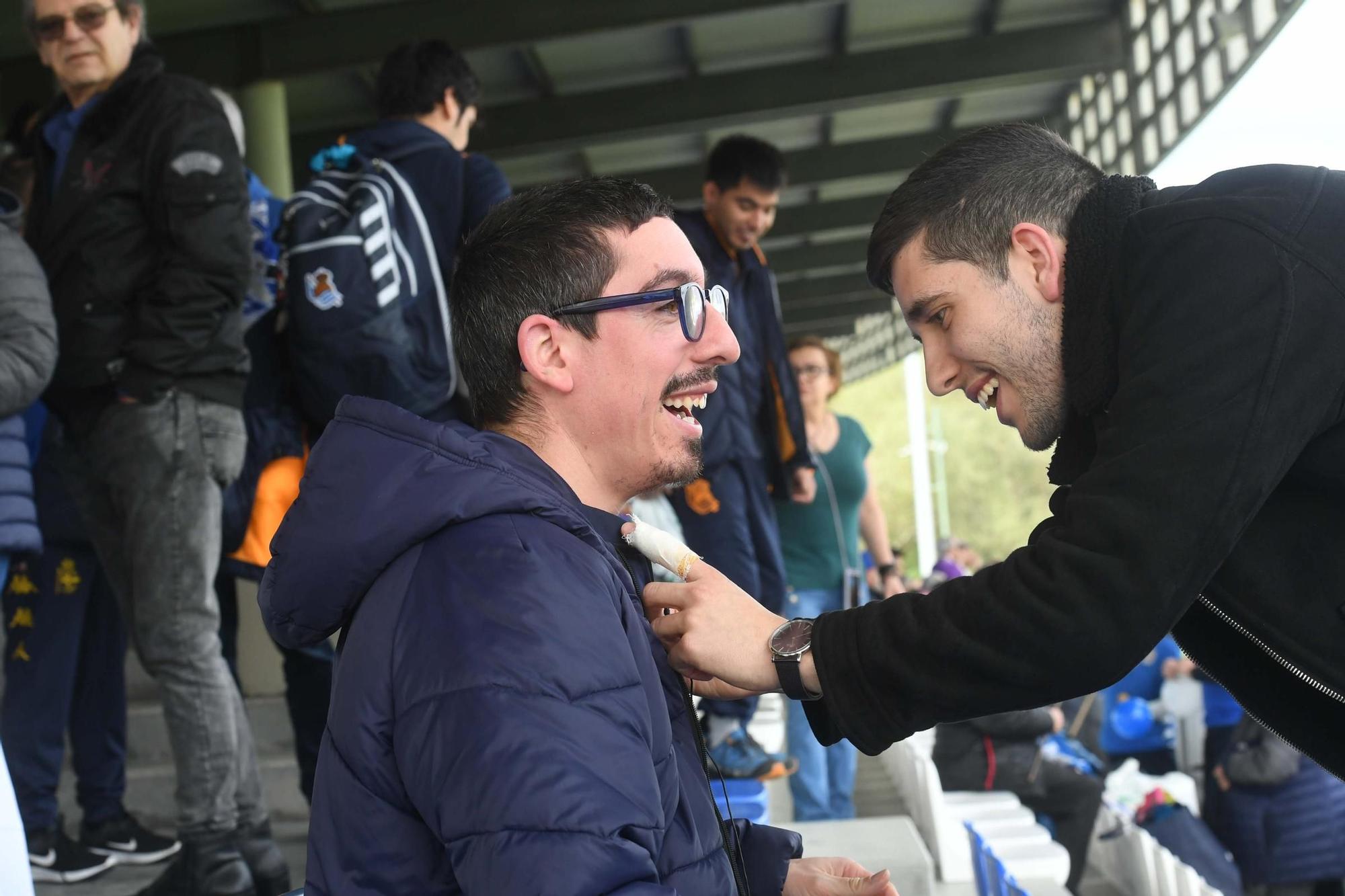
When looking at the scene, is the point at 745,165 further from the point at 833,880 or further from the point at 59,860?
the point at 833,880

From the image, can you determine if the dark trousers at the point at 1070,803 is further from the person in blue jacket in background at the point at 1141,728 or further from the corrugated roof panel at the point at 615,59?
the corrugated roof panel at the point at 615,59

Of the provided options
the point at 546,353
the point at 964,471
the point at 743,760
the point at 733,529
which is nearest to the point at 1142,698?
the point at 743,760

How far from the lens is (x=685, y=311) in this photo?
6.49 feet

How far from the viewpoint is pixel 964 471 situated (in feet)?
187

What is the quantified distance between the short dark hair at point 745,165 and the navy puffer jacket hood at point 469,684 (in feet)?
10.9

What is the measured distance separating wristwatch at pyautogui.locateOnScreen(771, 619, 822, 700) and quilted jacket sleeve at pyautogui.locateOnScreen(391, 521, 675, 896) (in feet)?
1.25

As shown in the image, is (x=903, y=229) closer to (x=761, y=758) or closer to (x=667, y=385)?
(x=667, y=385)

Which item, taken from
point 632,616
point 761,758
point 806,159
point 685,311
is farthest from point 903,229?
point 806,159

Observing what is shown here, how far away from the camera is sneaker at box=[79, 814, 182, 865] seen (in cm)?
369

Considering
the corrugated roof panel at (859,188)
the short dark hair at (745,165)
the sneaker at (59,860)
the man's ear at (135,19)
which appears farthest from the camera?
the corrugated roof panel at (859,188)

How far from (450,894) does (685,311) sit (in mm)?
888

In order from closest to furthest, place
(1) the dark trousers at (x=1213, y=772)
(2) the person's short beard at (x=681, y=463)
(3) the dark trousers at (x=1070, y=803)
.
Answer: (2) the person's short beard at (x=681, y=463), (3) the dark trousers at (x=1070, y=803), (1) the dark trousers at (x=1213, y=772)

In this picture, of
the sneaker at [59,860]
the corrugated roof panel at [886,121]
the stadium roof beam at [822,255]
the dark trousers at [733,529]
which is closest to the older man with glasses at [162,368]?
the sneaker at [59,860]

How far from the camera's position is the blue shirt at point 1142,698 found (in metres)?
8.61
